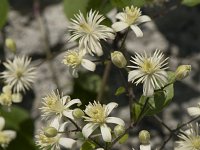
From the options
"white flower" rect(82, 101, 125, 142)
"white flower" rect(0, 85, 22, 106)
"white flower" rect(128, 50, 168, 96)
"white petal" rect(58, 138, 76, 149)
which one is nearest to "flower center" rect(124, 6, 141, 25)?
"white flower" rect(128, 50, 168, 96)

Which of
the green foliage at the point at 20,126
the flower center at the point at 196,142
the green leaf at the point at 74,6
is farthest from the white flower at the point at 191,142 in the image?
the green foliage at the point at 20,126

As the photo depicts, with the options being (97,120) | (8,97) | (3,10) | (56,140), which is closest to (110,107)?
(97,120)

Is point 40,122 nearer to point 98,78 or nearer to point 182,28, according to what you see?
point 98,78

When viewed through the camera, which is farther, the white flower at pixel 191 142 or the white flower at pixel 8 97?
the white flower at pixel 8 97

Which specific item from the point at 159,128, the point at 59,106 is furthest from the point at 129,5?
the point at 159,128

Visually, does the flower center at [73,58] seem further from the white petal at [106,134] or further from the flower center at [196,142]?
the flower center at [196,142]

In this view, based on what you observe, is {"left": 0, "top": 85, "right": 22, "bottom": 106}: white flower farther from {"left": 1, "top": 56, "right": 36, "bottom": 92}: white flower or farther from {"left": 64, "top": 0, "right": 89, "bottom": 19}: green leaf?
{"left": 64, "top": 0, "right": 89, "bottom": 19}: green leaf

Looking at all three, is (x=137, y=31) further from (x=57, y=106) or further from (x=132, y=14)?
(x=57, y=106)
